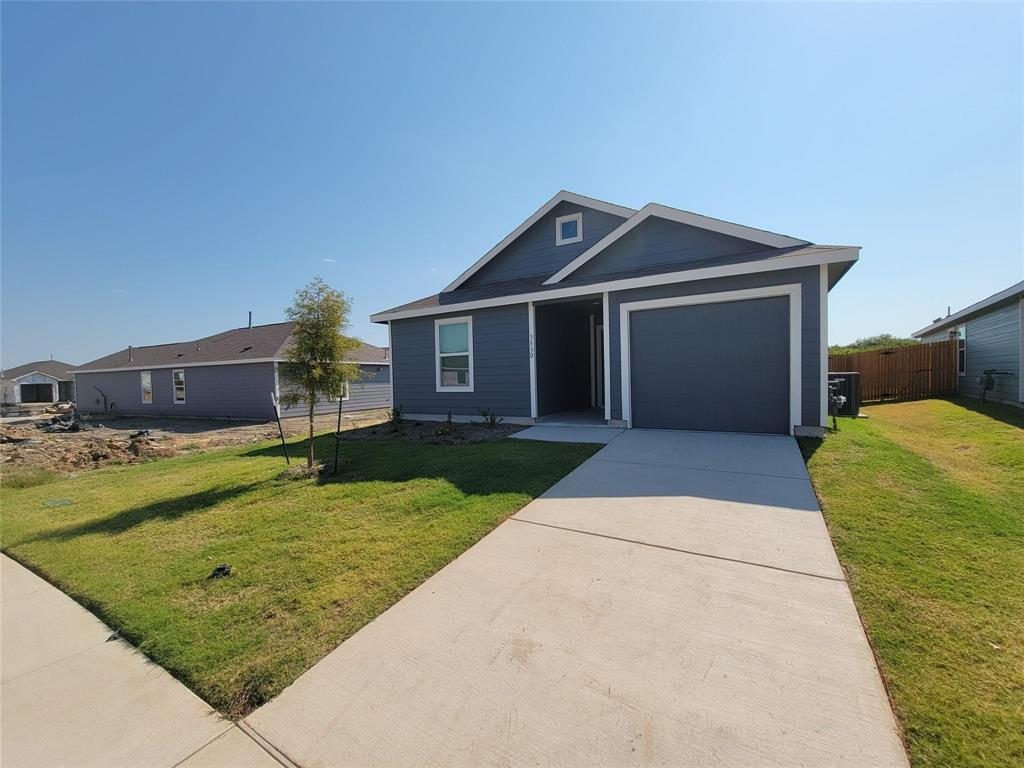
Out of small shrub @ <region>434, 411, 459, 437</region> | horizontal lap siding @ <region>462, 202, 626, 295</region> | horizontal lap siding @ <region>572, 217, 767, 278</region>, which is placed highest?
horizontal lap siding @ <region>462, 202, 626, 295</region>

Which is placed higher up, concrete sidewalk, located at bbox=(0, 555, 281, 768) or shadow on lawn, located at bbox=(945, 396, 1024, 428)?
shadow on lawn, located at bbox=(945, 396, 1024, 428)

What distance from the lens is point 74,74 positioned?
8344mm

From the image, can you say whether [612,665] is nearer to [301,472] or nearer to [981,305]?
[301,472]

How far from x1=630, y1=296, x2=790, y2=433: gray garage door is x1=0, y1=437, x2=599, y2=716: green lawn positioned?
2416 millimetres

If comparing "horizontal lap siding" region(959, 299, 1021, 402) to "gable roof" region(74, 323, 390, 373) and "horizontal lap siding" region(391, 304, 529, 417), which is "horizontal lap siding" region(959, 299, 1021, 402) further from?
"gable roof" region(74, 323, 390, 373)

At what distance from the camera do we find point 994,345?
12078 millimetres

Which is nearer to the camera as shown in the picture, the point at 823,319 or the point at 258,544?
the point at 258,544

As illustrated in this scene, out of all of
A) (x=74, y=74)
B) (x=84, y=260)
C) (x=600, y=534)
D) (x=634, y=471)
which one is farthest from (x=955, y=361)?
(x=84, y=260)

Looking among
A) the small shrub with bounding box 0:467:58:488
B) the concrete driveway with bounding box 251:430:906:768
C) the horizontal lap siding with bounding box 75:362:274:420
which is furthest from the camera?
the horizontal lap siding with bounding box 75:362:274:420

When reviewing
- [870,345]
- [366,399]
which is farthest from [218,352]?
[870,345]

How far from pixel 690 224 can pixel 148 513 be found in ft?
32.5

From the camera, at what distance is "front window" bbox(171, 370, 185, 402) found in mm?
19766

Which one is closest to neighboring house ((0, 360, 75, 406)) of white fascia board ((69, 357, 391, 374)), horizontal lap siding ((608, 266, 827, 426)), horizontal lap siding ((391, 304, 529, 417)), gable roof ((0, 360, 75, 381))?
gable roof ((0, 360, 75, 381))

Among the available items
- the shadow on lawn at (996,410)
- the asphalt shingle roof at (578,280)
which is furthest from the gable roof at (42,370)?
the shadow on lawn at (996,410)
